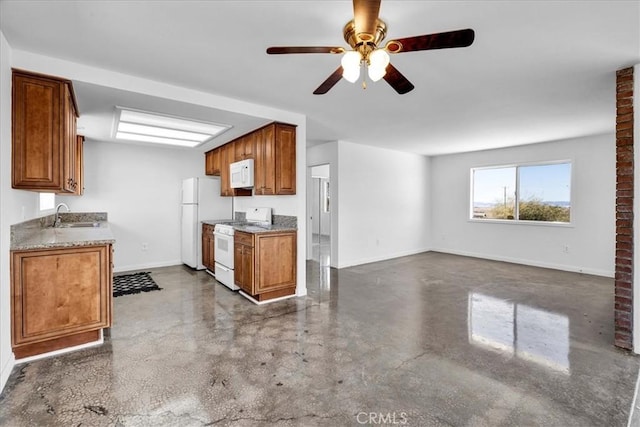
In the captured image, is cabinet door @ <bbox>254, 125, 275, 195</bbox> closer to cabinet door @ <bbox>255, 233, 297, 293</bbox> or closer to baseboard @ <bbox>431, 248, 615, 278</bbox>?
cabinet door @ <bbox>255, 233, 297, 293</bbox>

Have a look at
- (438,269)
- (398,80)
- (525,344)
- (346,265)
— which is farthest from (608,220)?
(398,80)

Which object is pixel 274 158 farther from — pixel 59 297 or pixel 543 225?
pixel 543 225

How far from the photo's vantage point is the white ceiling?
6.27 ft

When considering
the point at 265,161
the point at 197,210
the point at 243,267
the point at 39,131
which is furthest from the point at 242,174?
the point at 39,131

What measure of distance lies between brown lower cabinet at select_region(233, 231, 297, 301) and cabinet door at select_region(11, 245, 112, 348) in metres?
1.50

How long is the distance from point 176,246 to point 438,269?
5.09m

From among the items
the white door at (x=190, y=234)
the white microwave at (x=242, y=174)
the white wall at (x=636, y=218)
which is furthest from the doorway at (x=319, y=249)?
the white wall at (x=636, y=218)

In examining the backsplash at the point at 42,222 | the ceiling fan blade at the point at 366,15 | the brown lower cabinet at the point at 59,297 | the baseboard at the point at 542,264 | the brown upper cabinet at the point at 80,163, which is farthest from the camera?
the baseboard at the point at 542,264

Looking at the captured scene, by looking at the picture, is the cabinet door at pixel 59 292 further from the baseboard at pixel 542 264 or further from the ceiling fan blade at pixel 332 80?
the baseboard at pixel 542 264

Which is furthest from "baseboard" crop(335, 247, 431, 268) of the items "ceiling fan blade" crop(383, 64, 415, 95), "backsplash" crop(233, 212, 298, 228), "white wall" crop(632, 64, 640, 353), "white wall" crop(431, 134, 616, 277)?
"ceiling fan blade" crop(383, 64, 415, 95)

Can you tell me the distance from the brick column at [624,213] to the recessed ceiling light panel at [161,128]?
4199 millimetres

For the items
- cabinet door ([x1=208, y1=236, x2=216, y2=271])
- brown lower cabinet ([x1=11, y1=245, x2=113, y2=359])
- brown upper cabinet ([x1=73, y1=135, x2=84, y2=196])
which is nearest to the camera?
brown lower cabinet ([x1=11, y1=245, x2=113, y2=359])

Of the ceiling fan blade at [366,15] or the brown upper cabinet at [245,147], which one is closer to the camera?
the ceiling fan blade at [366,15]

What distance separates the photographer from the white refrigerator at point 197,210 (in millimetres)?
5504
